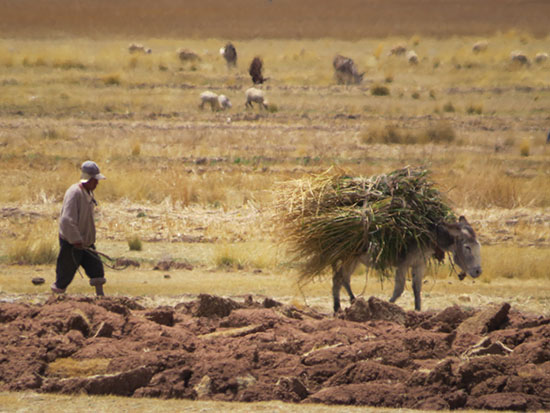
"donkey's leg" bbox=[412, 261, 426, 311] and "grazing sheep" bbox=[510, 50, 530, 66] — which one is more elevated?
"grazing sheep" bbox=[510, 50, 530, 66]

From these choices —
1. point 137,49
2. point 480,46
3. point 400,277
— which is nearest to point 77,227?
point 400,277

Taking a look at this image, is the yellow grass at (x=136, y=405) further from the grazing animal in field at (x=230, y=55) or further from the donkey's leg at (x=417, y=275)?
the grazing animal in field at (x=230, y=55)

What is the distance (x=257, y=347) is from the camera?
26.7 ft

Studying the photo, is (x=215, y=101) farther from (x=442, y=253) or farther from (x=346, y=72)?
(x=442, y=253)

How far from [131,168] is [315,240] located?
14.8 metres

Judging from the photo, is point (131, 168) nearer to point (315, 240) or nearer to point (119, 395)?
point (315, 240)

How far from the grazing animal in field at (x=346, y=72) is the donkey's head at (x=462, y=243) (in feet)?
110

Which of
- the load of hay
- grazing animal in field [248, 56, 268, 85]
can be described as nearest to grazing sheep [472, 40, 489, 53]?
grazing animal in field [248, 56, 268, 85]

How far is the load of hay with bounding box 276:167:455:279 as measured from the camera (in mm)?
9953

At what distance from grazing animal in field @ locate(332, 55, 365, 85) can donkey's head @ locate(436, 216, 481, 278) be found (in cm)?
3343

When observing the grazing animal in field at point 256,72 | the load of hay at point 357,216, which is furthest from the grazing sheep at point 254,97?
the load of hay at point 357,216

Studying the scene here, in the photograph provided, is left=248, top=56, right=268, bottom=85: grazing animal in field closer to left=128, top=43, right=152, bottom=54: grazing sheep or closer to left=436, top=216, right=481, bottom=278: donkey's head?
left=128, top=43, right=152, bottom=54: grazing sheep

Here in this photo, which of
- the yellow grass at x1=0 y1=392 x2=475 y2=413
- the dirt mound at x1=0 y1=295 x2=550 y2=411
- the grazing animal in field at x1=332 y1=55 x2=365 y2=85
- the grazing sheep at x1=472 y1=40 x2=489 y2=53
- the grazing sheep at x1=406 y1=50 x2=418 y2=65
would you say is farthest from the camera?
the grazing sheep at x1=472 y1=40 x2=489 y2=53

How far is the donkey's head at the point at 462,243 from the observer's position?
1002 centimetres
